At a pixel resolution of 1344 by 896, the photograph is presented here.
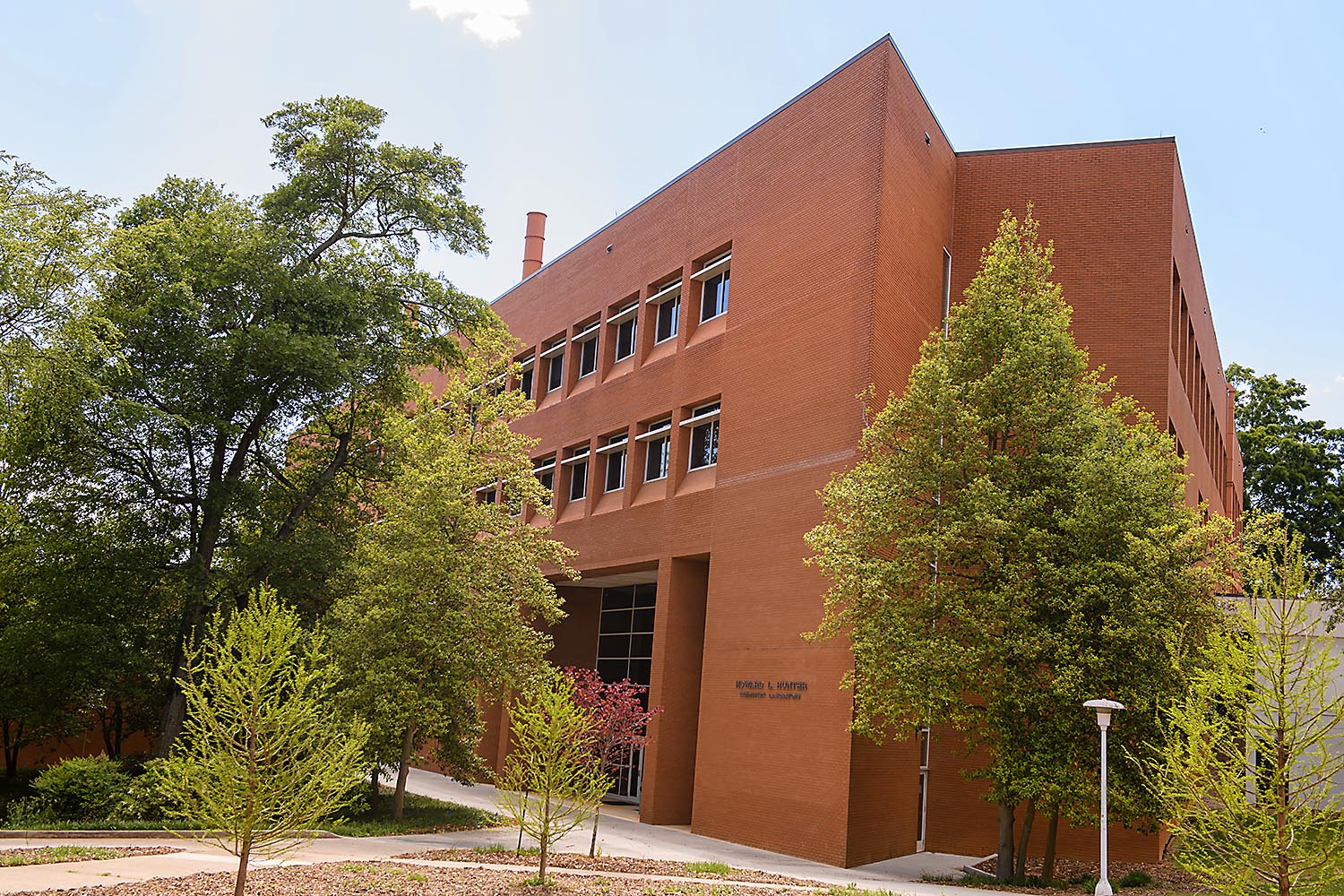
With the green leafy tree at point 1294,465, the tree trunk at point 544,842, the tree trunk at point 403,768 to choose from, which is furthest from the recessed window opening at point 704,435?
the green leafy tree at point 1294,465

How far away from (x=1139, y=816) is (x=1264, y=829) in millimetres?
6318

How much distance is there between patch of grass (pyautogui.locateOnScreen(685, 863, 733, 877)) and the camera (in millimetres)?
16061

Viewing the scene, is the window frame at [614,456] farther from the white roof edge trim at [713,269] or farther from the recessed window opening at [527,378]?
the recessed window opening at [527,378]

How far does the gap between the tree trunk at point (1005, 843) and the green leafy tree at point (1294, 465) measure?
3951 cm

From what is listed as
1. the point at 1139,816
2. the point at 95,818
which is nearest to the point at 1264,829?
the point at 1139,816

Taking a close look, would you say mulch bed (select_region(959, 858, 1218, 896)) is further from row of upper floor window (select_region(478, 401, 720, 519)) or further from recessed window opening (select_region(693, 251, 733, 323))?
recessed window opening (select_region(693, 251, 733, 323))

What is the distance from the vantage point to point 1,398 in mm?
18500

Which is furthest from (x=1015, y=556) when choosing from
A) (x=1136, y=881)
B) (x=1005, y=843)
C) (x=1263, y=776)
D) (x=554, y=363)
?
(x=554, y=363)

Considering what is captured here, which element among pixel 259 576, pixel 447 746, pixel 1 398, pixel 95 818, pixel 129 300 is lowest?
pixel 95 818

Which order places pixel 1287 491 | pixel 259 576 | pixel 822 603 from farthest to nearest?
pixel 1287 491, pixel 259 576, pixel 822 603

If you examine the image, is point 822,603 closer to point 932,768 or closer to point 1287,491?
point 932,768

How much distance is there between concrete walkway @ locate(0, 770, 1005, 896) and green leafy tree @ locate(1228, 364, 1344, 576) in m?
37.9

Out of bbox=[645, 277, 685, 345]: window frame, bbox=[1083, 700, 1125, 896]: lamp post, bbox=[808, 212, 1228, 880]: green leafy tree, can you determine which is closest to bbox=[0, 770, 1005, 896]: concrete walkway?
bbox=[1083, 700, 1125, 896]: lamp post

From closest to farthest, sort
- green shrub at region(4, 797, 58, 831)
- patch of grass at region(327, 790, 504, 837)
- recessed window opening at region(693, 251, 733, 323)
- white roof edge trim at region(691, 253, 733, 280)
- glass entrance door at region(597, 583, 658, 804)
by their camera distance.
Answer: green shrub at region(4, 797, 58, 831)
patch of grass at region(327, 790, 504, 837)
white roof edge trim at region(691, 253, 733, 280)
recessed window opening at region(693, 251, 733, 323)
glass entrance door at region(597, 583, 658, 804)
